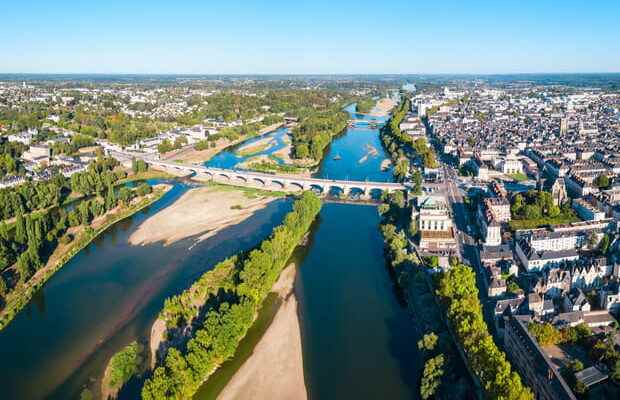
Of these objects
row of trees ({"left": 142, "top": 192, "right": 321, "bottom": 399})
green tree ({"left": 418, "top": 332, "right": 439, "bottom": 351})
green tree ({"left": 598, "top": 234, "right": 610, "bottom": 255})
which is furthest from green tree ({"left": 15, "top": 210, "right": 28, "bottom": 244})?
green tree ({"left": 598, "top": 234, "right": 610, "bottom": 255})

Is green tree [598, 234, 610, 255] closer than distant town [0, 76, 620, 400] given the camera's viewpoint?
No

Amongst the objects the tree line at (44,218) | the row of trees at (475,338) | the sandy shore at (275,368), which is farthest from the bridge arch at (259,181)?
the row of trees at (475,338)

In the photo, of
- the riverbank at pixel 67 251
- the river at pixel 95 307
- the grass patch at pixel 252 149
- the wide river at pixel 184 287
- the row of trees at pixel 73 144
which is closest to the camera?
the wide river at pixel 184 287

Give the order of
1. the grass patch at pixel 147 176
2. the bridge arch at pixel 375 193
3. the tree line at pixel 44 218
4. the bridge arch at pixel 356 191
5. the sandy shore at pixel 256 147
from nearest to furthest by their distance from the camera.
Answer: the tree line at pixel 44 218 → the bridge arch at pixel 375 193 → the bridge arch at pixel 356 191 → the grass patch at pixel 147 176 → the sandy shore at pixel 256 147

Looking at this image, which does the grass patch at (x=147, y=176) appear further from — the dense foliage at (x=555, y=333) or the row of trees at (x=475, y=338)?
the dense foliage at (x=555, y=333)

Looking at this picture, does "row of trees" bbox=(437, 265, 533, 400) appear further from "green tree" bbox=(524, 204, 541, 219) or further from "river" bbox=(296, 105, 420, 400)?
"green tree" bbox=(524, 204, 541, 219)

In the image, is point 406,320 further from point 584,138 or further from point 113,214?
point 584,138
